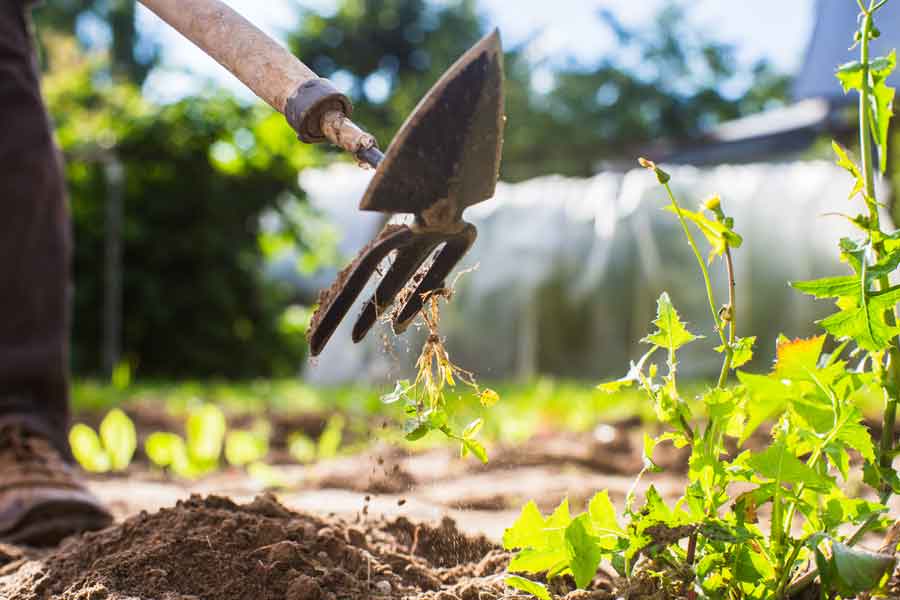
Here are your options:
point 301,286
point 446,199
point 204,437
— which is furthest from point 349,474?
point 301,286

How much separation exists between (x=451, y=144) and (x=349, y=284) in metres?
0.26

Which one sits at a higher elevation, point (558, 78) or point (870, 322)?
point (558, 78)

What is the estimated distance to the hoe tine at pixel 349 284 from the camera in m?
1.27

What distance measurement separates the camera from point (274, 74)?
4.53 ft

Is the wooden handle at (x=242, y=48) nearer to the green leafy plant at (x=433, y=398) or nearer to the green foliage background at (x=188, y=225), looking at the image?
the green leafy plant at (x=433, y=398)

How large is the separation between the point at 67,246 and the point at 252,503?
1.12 m

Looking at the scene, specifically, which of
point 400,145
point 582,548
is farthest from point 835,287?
point 400,145

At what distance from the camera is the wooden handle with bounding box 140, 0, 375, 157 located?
4.39 ft

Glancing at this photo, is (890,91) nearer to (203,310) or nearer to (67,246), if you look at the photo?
(67,246)

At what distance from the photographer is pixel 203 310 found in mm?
8797

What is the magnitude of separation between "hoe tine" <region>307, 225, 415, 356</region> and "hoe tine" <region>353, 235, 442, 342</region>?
5 cm

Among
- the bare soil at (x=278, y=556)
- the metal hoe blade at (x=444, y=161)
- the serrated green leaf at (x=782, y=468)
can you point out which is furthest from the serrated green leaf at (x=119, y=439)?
the serrated green leaf at (x=782, y=468)

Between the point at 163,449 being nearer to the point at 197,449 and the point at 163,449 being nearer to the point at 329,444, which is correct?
the point at 197,449

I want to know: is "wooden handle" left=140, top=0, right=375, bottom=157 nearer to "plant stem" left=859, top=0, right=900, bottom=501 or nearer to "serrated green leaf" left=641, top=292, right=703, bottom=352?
"serrated green leaf" left=641, top=292, right=703, bottom=352
